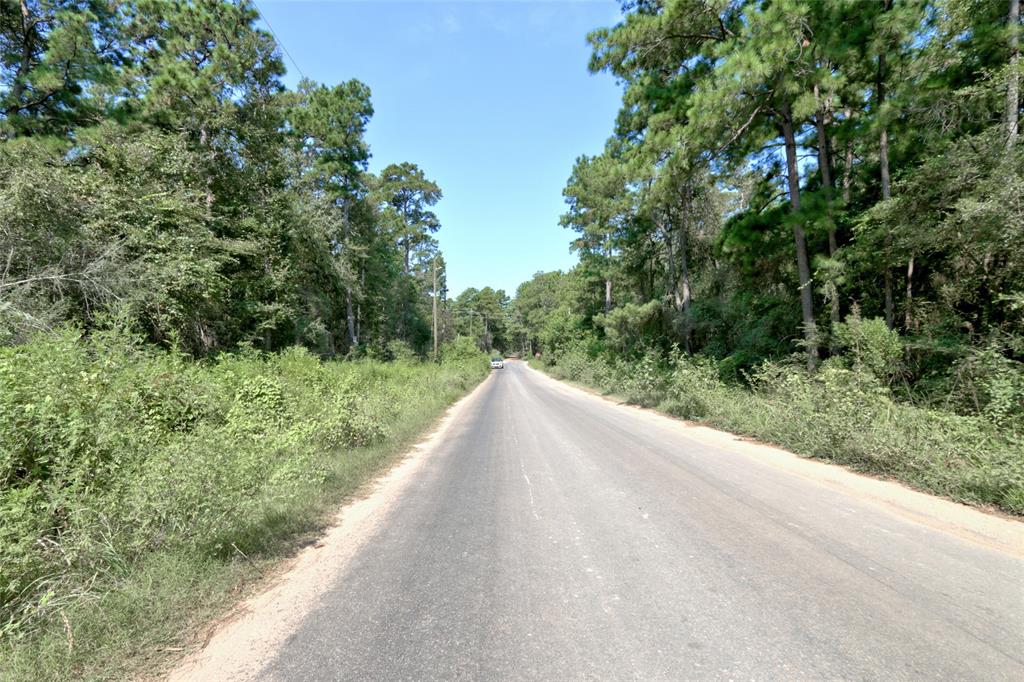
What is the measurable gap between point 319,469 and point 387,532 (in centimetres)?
205

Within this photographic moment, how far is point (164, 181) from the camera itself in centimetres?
1354

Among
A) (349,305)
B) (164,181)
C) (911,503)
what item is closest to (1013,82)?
(911,503)

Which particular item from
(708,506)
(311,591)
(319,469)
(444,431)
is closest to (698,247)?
(444,431)

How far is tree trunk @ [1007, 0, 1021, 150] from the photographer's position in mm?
7254

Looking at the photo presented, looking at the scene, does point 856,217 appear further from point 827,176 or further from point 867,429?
point 867,429

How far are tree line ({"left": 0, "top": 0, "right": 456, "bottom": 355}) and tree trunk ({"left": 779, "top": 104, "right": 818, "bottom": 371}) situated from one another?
47.6 feet

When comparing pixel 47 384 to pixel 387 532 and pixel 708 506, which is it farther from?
pixel 708 506

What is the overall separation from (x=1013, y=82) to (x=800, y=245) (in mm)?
5016

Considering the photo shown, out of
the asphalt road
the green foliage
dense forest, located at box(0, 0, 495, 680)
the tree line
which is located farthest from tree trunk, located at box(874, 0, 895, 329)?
the tree line

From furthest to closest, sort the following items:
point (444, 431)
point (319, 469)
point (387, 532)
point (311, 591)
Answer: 1. point (444, 431)
2. point (319, 469)
3. point (387, 532)
4. point (311, 591)

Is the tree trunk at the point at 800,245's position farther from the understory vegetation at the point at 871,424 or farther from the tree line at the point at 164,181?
the tree line at the point at 164,181

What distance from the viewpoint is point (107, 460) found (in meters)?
4.00

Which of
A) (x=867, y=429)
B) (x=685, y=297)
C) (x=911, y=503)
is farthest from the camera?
(x=685, y=297)

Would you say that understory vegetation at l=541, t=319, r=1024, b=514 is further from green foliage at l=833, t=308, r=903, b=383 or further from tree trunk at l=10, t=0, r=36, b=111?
tree trunk at l=10, t=0, r=36, b=111
